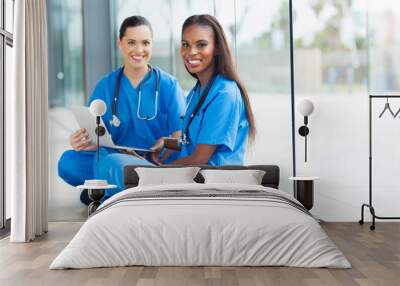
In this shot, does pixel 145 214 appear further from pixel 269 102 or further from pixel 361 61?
pixel 361 61

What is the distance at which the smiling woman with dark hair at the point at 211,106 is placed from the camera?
24.1 feet

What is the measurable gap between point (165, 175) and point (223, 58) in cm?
162

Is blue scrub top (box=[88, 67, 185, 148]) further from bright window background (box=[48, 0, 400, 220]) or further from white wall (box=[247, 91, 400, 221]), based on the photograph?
white wall (box=[247, 91, 400, 221])

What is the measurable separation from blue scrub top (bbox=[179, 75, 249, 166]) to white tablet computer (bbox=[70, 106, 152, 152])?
25.1 inches

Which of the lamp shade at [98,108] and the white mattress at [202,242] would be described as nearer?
the white mattress at [202,242]

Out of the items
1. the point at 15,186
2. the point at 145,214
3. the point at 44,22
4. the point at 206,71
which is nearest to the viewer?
the point at 145,214

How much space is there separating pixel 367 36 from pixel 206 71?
2.02m

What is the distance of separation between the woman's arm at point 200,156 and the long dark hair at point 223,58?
543 millimetres

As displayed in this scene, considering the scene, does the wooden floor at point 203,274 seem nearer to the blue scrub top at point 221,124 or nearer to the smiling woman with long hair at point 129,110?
the smiling woman with long hair at point 129,110

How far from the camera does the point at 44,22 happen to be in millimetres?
6859

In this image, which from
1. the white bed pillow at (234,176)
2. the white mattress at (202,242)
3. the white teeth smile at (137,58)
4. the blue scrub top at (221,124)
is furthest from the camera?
the white teeth smile at (137,58)

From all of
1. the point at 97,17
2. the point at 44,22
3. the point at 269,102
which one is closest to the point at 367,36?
the point at 269,102

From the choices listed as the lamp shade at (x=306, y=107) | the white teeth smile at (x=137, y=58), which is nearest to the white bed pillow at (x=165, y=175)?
the white teeth smile at (x=137, y=58)

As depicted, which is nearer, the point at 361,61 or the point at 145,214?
the point at 145,214
